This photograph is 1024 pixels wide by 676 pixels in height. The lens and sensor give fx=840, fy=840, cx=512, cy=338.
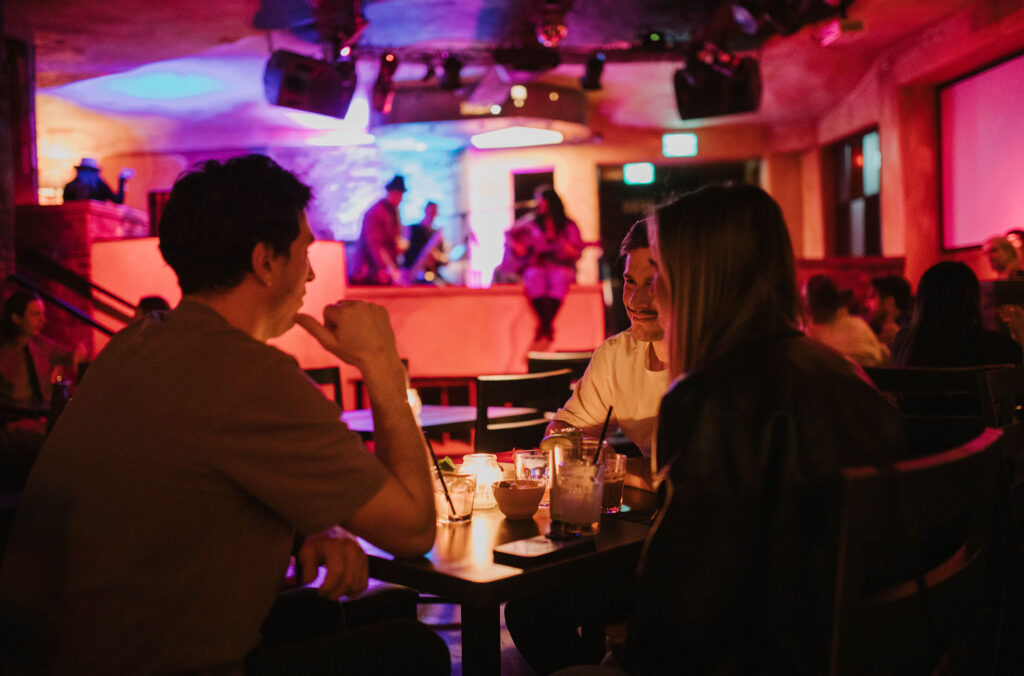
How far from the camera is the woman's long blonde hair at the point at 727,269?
1229mm

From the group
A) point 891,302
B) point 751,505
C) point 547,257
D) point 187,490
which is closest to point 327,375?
point 187,490

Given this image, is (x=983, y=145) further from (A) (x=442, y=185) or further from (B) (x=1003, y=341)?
(A) (x=442, y=185)

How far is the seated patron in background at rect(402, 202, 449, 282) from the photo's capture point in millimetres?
8805

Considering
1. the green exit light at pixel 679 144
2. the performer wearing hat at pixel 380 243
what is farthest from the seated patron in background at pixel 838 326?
the green exit light at pixel 679 144

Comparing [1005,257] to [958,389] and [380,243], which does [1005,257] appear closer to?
[958,389]

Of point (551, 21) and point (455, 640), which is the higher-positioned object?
point (551, 21)

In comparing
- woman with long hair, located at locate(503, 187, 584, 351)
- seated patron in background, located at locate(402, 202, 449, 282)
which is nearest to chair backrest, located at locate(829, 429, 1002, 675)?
woman with long hair, located at locate(503, 187, 584, 351)

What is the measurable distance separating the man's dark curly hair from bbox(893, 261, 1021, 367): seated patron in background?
2.76 m

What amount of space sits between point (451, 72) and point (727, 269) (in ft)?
21.5

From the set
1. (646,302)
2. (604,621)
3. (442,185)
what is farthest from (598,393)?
(442,185)

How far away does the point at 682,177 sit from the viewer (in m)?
11.4

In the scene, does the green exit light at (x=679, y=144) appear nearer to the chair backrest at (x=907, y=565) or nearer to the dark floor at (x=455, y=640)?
the dark floor at (x=455, y=640)

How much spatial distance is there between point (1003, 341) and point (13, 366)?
→ 4.56m

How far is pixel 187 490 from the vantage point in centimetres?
108
